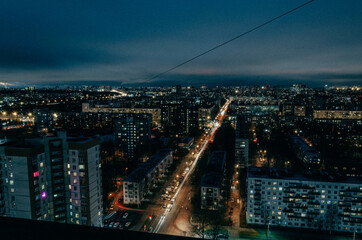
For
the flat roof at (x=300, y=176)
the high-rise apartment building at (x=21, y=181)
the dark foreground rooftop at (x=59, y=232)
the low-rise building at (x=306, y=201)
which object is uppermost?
the dark foreground rooftop at (x=59, y=232)

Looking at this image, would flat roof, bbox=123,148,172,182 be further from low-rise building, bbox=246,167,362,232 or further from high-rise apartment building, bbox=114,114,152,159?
low-rise building, bbox=246,167,362,232

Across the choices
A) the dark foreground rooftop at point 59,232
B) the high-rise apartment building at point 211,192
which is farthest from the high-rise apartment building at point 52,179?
the dark foreground rooftop at point 59,232

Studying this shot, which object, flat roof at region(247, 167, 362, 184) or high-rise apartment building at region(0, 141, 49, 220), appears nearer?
high-rise apartment building at region(0, 141, 49, 220)

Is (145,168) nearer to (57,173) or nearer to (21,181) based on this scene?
(57,173)

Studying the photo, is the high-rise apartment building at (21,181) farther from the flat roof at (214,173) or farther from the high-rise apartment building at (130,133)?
the high-rise apartment building at (130,133)

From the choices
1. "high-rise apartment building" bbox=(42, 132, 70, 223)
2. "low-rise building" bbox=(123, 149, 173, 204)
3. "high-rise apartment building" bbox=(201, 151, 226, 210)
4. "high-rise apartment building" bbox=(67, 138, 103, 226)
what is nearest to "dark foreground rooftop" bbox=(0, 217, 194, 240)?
"high-rise apartment building" bbox=(67, 138, 103, 226)

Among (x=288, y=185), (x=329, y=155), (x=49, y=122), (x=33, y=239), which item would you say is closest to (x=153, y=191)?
(x=288, y=185)

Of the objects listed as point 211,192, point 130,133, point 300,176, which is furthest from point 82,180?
point 130,133

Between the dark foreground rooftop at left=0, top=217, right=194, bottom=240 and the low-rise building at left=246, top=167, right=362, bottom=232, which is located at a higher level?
the dark foreground rooftop at left=0, top=217, right=194, bottom=240

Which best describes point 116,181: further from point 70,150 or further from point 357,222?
point 357,222
